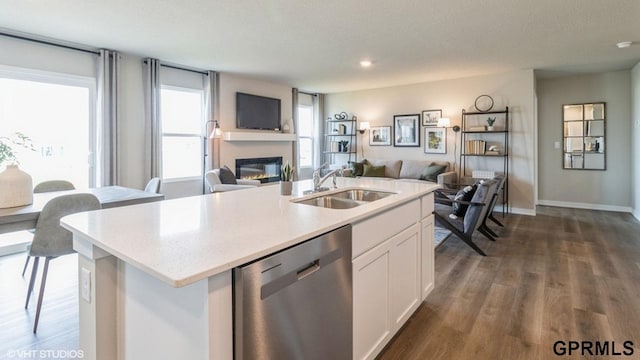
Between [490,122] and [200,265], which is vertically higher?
[490,122]

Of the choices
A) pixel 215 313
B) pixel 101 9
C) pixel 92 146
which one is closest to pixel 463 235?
pixel 215 313

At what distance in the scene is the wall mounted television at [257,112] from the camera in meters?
6.27

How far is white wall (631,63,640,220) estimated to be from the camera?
17.7 ft

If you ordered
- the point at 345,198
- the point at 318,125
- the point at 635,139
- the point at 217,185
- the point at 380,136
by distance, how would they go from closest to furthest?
the point at 345,198, the point at 217,185, the point at 635,139, the point at 380,136, the point at 318,125

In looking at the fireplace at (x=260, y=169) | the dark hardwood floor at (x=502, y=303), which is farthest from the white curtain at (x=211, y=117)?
the dark hardwood floor at (x=502, y=303)

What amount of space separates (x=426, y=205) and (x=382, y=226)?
84cm

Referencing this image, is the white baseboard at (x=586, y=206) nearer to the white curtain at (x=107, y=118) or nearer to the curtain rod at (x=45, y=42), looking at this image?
the white curtain at (x=107, y=118)

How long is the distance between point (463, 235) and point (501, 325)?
167cm

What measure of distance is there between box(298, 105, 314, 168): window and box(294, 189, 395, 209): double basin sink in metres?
5.48

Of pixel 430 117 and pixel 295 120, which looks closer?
pixel 430 117

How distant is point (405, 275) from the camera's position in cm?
222

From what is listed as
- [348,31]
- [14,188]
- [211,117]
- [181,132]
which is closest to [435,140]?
[348,31]

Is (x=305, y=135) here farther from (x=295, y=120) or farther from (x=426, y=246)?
(x=426, y=246)

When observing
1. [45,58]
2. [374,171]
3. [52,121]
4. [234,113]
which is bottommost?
[374,171]
